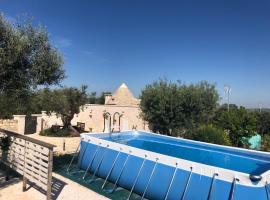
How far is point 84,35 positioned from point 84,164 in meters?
12.8

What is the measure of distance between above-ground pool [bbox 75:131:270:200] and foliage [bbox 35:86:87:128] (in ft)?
23.2

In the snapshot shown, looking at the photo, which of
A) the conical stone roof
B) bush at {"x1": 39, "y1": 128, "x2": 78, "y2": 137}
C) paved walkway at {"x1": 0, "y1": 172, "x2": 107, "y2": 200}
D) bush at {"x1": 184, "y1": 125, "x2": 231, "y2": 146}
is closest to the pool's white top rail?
paved walkway at {"x1": 0, "y1": 172, "x2": 107, "y2": 200}

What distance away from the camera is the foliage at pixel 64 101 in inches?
669

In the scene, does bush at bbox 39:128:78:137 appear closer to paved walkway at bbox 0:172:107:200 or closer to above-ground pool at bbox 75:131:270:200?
above-ground pool at bbox 75:131:270:200

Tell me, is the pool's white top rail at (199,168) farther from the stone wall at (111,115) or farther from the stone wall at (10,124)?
the stone wall at (10,124)

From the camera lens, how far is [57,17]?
1528 cm

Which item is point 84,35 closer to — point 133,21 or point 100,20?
Result: point 100,20

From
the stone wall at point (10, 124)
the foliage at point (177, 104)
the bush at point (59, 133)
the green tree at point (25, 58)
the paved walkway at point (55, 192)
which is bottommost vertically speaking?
the paved walkway at point (55, 192)

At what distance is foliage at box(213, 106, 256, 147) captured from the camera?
13.6m

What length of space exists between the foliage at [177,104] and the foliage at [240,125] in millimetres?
1263

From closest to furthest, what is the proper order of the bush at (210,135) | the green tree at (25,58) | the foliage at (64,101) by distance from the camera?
1. the green tree at (25,58)
2. the bush at (210,135)
3. the foliage at (64,101)

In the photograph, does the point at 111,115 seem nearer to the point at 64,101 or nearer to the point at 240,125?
the point at 64,101

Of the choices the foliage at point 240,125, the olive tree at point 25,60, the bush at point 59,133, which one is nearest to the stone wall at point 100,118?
the bush at point 59,133

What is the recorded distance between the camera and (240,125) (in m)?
13.7
